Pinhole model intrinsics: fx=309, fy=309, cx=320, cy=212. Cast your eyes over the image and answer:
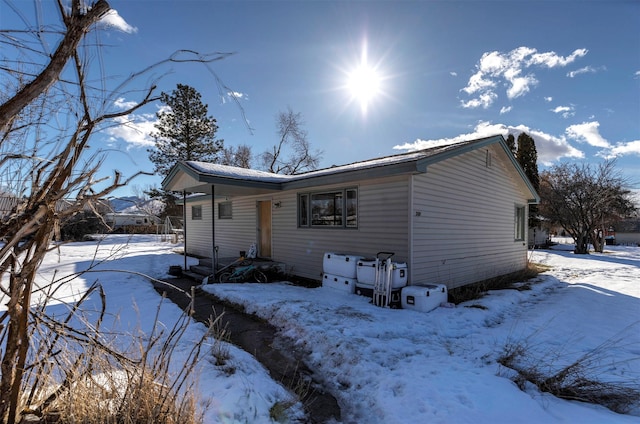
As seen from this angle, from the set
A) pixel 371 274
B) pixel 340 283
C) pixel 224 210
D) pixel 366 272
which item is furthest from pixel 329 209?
pixel 224 210

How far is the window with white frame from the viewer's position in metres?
12.2

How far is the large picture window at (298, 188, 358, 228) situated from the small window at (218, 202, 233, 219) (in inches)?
186

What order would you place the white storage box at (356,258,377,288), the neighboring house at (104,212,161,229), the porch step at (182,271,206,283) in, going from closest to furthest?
1. the neighboring house at (104,212,161,229)
2. the white storage box at (356,258,377,288)
3. the porch step at (182,271,206,283)

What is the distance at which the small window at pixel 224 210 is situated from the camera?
1289 centimetres

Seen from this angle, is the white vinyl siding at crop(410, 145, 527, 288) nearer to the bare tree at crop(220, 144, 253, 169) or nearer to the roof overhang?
the roof overhang

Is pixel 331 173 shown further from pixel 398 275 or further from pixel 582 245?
pixel 582 245

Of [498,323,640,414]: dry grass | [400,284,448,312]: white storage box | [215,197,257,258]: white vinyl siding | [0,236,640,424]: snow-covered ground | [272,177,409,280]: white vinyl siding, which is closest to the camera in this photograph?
[0,236,640,424]: snow-covered ground

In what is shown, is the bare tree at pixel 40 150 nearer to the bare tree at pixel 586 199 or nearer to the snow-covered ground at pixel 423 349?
the snow-covered ground at pixel 423 349

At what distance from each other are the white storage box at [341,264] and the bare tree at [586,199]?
72.5 feet

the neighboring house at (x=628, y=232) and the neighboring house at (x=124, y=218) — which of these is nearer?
the neighboring house at (x=124, y=218)

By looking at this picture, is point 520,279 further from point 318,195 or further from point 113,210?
point 113,210

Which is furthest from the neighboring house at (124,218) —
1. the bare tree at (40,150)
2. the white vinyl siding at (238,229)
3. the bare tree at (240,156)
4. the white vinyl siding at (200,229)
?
the bare tree at (240,156)

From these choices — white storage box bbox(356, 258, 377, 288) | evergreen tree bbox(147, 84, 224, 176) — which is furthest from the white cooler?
evergreen tree bbox(147, 84, 224, 176)

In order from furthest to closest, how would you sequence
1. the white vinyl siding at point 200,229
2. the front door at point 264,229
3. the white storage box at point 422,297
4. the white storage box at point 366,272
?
1. the white vinyl siding at point 200,229
2. the front door at point 264,229
3. the white storage box at point 366,272
4. the white storage box at point 422,297
